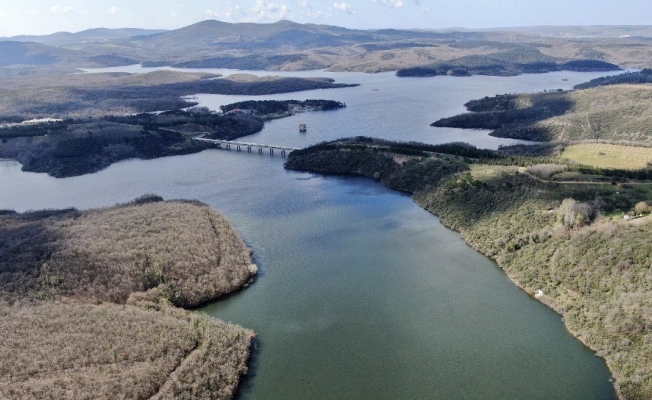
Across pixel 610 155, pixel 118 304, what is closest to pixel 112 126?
pixel 118 304

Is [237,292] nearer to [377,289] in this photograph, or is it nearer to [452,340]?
[377,289]

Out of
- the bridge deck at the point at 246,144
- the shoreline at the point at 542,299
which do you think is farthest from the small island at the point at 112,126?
the shoreline at the point at 542,299

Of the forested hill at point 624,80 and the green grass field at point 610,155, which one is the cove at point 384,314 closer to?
the green grass field at point 610,155

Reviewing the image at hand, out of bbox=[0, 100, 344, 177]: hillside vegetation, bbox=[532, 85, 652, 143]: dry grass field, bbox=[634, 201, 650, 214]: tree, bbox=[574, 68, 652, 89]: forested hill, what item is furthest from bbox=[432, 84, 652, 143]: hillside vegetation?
bbox=[634, 201, 650, 214]: tree

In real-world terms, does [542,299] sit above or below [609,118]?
below

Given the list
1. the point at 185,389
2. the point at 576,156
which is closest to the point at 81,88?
the point at 576,156

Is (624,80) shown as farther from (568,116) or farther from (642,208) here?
(642,208)
